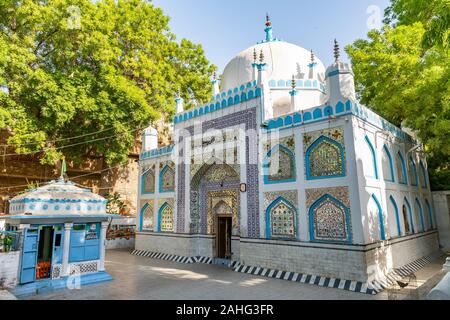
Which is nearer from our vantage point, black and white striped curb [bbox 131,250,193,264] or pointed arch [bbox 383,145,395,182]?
pointed arch [bbox 383,145,395,182]

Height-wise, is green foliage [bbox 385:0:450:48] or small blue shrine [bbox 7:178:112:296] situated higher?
green foliage [bbox 385:0:450:48]

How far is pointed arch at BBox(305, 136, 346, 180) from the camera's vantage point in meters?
8.34

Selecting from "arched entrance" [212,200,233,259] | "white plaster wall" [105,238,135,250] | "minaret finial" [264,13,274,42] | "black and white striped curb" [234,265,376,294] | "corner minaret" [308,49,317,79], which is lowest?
"black and white striped curb" [234,265,376,294]

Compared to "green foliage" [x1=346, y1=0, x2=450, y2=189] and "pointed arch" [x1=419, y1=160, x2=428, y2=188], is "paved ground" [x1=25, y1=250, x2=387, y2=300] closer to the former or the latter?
"green foliage" [x1=346, y1=0, x2=450, y2=189]

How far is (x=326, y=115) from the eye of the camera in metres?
8.65

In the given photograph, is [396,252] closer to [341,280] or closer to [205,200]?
[341,280]

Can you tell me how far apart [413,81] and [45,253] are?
1445cm

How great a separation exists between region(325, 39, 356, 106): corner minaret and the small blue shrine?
7764mm

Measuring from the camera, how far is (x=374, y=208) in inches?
333

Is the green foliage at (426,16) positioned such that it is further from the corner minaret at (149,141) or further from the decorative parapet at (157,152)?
the corner minaret at (149,141)

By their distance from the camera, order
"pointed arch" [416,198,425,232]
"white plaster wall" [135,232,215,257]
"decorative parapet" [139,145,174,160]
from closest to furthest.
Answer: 1. "pointed arch" [416,198,425,232]
2. "white plaster wall" [135,232,215,257]
3. "decorative parapet" [139,145,174,160]

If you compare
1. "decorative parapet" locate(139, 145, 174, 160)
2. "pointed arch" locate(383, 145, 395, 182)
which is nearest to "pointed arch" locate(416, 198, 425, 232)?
"pointed arch" locate(383, 145, 395, 182)

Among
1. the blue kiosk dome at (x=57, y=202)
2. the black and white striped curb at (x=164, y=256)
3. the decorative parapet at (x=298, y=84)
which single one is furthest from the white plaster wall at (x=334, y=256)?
the decorative parapet at (x=298, y=84)

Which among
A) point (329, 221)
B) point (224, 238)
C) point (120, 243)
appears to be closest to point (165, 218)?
point (224, 238)
